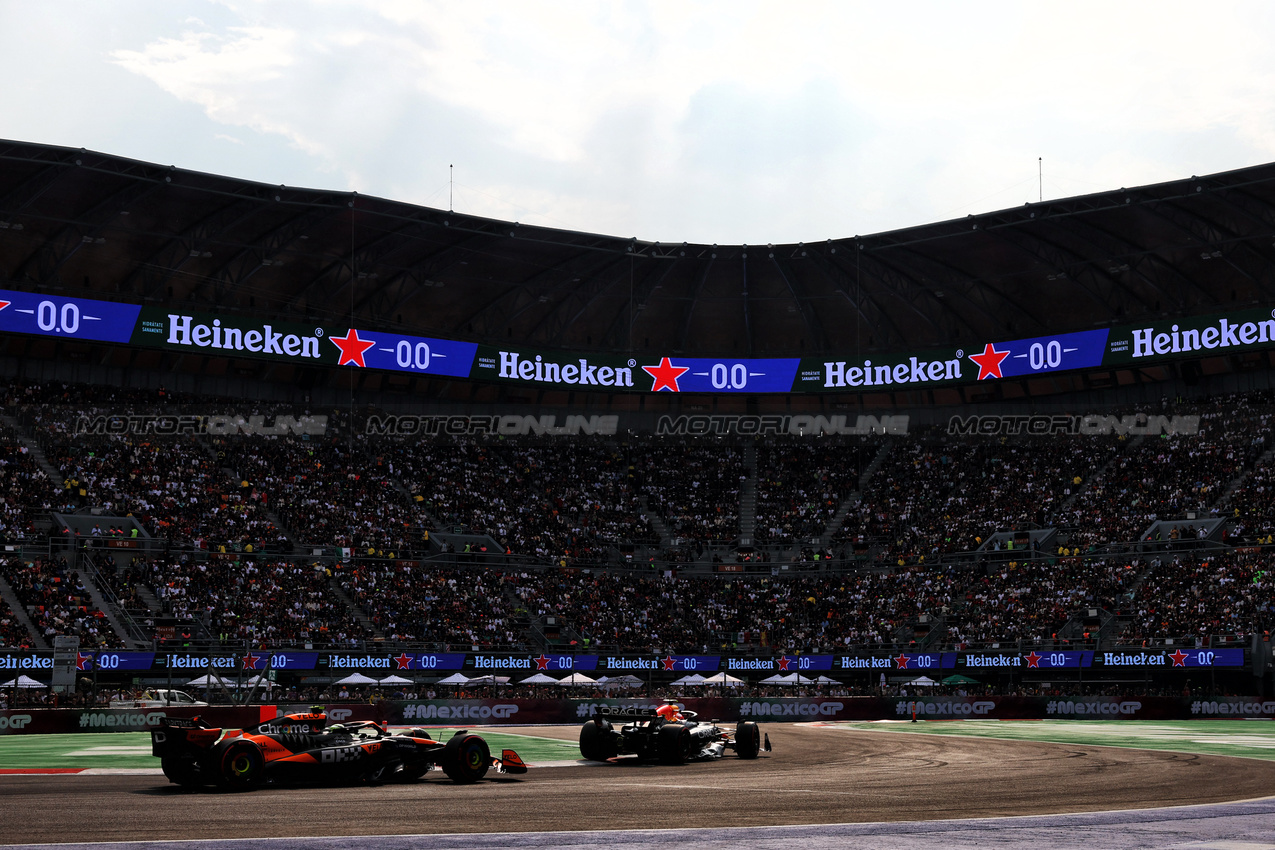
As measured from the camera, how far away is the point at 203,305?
5978 centimetres

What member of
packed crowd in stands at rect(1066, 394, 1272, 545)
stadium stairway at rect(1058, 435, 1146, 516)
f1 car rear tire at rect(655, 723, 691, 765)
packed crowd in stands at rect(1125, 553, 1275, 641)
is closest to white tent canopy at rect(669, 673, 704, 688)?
packed crowd in stands at rect(1125, 553, 1275, 641)

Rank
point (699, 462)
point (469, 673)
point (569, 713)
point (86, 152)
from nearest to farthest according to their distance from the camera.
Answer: point (569, 713)
point (86, 152)
point (469, 673)
point (699, 462)

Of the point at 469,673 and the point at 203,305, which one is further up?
the point at 203,305

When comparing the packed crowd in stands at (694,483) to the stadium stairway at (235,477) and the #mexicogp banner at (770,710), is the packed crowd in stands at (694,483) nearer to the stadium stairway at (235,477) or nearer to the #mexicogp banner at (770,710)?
the #mexicogp banner at (770,710)

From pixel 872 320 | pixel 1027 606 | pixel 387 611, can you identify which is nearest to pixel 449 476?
pixel 387 611

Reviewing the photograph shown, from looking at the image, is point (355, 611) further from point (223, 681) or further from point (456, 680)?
point (223, 681)

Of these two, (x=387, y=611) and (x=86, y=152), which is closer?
(x=86, y=152)

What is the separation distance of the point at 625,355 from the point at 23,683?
35592 millimetres

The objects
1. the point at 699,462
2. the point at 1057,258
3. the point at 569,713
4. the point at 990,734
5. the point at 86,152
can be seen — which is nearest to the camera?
the point at 990,734

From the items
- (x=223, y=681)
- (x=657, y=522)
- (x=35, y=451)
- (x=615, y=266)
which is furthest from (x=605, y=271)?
(x=223, y=681)

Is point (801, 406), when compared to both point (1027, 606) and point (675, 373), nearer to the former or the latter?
point (675, 373)

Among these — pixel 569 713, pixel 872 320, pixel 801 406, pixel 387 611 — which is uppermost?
pixel 872 320

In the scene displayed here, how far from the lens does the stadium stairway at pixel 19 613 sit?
42594 mm

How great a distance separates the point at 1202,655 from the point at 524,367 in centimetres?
3593
